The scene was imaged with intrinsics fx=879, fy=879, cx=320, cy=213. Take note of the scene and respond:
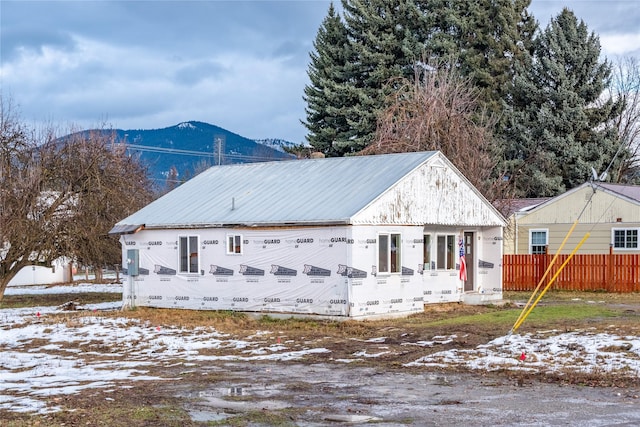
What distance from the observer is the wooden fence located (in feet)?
107

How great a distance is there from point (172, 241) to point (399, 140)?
1275cm

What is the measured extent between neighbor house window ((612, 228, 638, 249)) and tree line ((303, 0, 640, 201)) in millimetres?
12205

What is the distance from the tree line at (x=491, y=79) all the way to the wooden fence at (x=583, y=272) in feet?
36.4

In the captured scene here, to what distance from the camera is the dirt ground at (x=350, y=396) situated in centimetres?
1034

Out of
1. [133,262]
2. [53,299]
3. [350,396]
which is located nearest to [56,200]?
[53,299]

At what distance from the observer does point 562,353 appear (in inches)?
594

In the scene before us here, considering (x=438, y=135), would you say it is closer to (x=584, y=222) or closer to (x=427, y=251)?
(x=584, y=222)

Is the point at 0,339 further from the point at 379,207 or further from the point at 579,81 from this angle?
the point at 579,81

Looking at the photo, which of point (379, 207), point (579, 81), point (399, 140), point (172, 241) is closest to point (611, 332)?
point (379, 207)

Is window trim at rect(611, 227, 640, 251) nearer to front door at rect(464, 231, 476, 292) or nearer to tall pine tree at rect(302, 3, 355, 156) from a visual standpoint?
front door at rect(464, 231, 476, 292)

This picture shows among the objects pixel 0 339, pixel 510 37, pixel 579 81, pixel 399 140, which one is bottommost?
pixel 0 339

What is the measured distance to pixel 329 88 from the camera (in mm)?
50812

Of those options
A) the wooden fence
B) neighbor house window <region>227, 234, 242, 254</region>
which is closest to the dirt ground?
neighbor house window <region>227, 234, 242, 254</region>

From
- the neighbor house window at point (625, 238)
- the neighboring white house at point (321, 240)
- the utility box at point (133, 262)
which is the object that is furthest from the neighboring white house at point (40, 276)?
the neighbor house window at point (625, 238)
